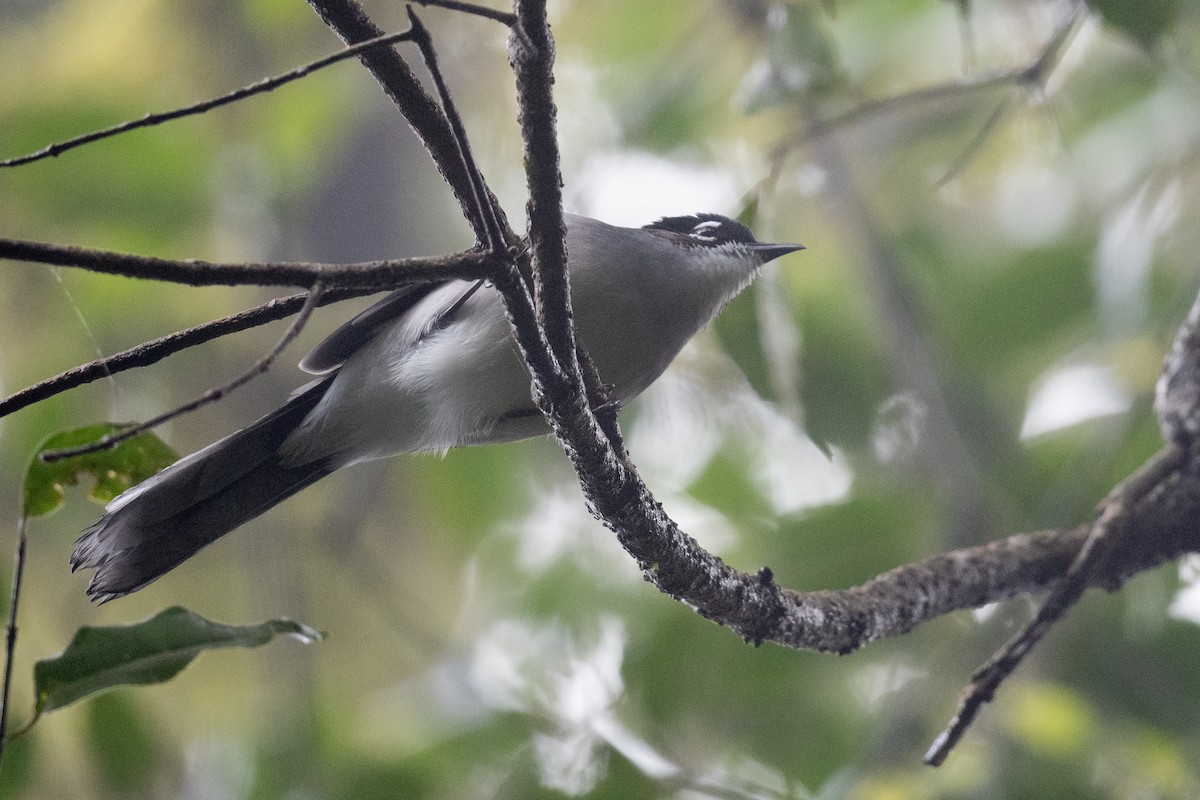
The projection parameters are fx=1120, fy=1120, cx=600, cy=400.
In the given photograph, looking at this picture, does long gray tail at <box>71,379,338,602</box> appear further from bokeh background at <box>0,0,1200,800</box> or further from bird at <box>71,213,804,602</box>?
Answer: bokeh background at <box>0,0,1200,800</box>

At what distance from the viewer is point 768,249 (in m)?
3.12

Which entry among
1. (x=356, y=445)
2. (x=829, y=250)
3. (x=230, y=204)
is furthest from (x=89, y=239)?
(x=829, y=250)

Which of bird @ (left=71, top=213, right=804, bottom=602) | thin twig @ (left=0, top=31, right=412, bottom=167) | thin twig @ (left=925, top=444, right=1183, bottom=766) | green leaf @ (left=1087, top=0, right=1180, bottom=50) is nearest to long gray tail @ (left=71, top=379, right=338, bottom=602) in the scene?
bird @ (left=71, top=213, right=804, bottom=602)

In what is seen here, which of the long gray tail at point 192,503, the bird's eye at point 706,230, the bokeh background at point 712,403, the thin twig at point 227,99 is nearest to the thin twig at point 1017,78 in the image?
the bokeh background at point 712,403

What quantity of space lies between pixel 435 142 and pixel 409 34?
25cm

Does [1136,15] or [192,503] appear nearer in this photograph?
[1136,15]

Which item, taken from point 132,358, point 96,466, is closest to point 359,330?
point 96,466

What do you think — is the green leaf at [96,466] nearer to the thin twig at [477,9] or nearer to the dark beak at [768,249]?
the thin twig at [477,9]

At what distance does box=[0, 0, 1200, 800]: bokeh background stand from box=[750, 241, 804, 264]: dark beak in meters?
0.14

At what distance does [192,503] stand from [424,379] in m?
0.59

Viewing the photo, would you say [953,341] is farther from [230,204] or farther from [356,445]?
[230,204]

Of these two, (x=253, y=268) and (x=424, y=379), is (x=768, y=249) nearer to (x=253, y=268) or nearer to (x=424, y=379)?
(x=424, y=379)

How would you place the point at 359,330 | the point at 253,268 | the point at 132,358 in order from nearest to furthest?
1. the point at 253,268
2. the point at 132,358
3. the point at 359,330

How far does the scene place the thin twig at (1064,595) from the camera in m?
2.01
